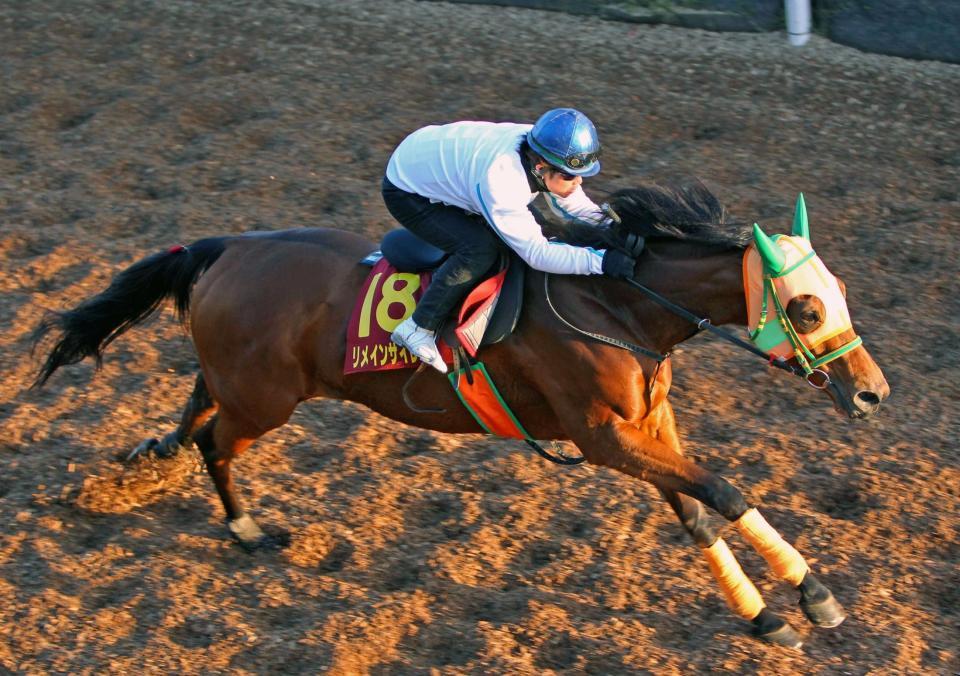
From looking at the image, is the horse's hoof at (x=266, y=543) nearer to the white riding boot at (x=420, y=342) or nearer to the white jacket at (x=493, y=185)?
the white riding boot at (x=420, y=342)

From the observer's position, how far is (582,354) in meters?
4.72

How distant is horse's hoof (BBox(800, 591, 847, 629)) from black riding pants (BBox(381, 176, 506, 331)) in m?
1.80

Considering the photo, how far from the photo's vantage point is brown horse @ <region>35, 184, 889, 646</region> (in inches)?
181

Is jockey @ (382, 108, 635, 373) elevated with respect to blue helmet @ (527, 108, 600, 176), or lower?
lower

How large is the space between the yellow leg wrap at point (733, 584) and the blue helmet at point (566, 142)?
155cm

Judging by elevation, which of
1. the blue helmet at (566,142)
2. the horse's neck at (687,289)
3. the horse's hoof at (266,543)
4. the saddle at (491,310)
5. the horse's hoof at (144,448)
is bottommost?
the horse's hoof at (266,543)

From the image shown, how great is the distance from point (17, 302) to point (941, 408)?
5200 millimetres

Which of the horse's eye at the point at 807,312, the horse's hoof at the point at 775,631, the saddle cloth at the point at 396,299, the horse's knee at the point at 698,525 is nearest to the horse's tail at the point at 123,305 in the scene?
the saddle cloth at the point at 396,299

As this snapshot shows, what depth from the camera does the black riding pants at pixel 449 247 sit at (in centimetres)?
482

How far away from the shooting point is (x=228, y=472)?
560 centimetres

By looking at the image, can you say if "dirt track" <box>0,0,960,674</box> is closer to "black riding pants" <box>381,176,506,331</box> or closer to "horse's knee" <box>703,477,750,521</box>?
"horse's knee" <box>703,477,750,521</box>

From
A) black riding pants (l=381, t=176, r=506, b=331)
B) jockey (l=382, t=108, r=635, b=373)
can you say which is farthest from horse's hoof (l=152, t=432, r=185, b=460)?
black riding pants (l=381, t=176, r=506, b=331)

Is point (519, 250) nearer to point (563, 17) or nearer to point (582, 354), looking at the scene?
point (582, 354)

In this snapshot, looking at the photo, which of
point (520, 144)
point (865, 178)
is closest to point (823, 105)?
point (865, 178)
